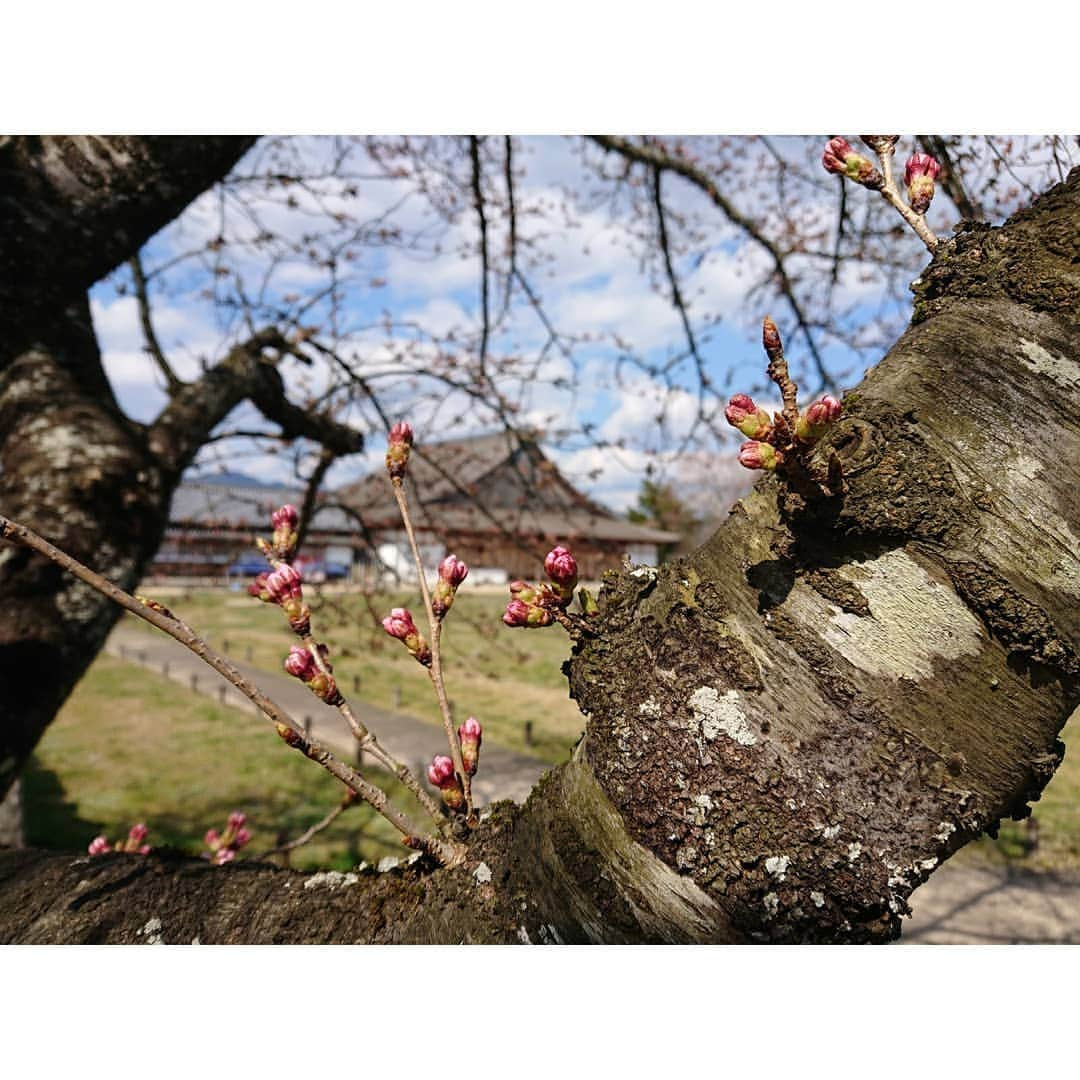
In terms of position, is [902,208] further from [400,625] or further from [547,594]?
[400,625]

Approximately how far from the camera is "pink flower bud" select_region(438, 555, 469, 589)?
0.71 meters

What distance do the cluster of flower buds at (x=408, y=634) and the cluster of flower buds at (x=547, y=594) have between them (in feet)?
0.37

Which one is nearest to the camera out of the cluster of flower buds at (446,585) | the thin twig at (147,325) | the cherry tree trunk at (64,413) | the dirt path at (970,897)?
the cluster of flower buds at (446,585)

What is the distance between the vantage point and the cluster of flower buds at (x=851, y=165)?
66cm

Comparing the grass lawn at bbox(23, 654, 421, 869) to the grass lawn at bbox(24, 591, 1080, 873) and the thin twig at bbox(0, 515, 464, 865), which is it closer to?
the grass lawn at bbox(24, 591, 1080, 873)

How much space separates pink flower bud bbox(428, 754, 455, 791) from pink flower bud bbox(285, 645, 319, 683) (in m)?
0.14

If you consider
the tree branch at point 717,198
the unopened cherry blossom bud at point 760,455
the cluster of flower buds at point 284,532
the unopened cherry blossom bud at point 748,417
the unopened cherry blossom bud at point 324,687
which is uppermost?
the tree branch at point 717,198

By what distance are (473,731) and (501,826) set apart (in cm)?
11

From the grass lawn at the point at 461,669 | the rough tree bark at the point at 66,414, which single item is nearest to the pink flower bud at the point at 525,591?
the rough tree bark at the point at 66,414

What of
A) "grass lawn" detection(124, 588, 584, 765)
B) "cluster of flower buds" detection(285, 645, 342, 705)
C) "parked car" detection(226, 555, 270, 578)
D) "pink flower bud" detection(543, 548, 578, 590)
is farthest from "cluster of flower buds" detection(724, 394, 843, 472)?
"parked car" detection(226, 555, 270, 578)

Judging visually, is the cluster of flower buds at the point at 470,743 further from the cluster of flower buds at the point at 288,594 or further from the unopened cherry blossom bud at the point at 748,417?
the unopened cherry blossom bud at the point at 748,417

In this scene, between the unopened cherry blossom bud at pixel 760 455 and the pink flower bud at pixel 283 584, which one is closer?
the unopened cherry blossom bud at pixel 760 455

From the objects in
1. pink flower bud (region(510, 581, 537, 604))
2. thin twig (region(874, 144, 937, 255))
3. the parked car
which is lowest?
the parked car

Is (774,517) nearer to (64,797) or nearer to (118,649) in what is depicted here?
(64,797)
